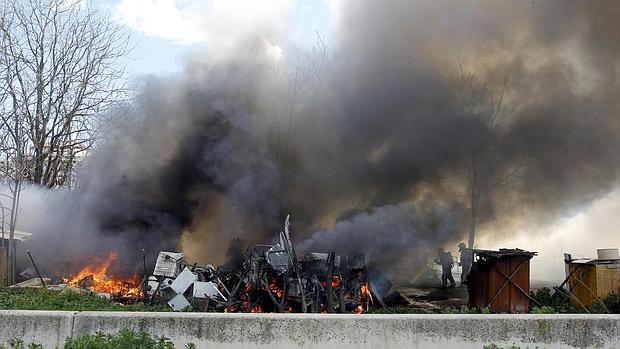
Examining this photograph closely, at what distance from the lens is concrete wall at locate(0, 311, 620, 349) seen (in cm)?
432

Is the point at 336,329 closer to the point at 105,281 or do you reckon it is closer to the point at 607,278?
the point at 607,278

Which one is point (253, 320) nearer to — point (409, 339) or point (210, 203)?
point (409, 339)

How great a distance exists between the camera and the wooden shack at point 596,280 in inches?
392

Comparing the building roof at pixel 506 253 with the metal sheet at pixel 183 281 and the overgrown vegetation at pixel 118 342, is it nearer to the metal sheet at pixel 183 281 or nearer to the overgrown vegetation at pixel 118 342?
the metal sheet at pixel 183 281

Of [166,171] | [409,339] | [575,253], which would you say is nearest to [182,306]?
[409,339]

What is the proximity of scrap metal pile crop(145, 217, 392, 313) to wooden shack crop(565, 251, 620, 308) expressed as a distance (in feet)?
13.4

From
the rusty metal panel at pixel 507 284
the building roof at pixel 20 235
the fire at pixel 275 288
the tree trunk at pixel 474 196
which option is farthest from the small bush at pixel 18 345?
the tree trunk at pixel 474 196

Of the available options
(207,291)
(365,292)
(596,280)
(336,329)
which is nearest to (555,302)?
(596,280)

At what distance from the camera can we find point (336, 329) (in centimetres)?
432

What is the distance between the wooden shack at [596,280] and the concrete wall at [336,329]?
20.6 feet

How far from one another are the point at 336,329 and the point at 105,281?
9.57 m

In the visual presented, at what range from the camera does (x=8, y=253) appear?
12.4 meters

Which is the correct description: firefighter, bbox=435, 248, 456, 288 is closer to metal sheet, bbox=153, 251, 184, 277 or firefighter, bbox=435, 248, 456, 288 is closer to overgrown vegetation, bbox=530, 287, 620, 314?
overgrown vegetation, bbox=530, 287, 620, 314

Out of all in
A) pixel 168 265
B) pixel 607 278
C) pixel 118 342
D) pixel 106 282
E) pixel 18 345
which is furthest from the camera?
pixel 106 282
